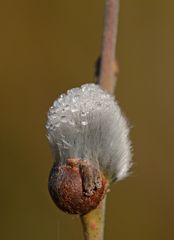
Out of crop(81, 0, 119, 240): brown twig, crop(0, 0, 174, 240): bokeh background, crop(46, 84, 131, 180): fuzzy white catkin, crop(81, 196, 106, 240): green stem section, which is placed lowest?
crop(81, 196, 106, 240): green stem section

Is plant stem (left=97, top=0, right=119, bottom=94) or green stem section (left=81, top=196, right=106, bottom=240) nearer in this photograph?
green stem section (left=81, top=196, right=106, bottom=240)

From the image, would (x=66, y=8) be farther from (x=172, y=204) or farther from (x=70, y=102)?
(x=70, y=102)

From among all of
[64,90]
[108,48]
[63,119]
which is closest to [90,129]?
[63,119]

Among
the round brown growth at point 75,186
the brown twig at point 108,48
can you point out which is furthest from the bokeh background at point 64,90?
the round brown growth at point 75,186

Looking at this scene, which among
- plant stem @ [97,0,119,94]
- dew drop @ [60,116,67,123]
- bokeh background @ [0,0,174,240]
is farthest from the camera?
bokeh background @ [0,0,174,240]

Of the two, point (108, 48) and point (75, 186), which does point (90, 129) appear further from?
point (108, 48)

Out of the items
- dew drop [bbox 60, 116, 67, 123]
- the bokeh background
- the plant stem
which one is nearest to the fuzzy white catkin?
dew drop [bbox 60, 116, 67, 123]

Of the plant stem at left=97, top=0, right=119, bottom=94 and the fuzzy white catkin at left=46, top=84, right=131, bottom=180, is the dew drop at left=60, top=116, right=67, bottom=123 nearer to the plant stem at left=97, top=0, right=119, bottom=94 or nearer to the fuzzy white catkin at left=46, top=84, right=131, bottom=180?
the fuzzy white catkin at left=46, top=84, right=131, bottom=180
